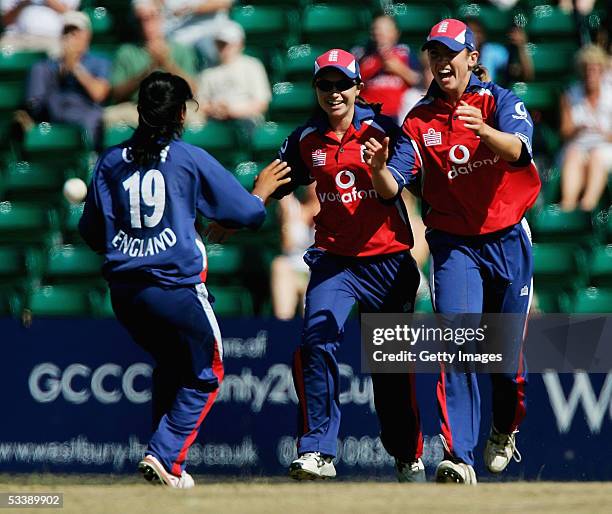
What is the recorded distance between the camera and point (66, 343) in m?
8.20

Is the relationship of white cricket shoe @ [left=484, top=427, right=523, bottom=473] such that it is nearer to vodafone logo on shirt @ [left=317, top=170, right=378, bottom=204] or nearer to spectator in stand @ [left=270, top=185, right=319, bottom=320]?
vodafone logo on shirt @ [left=317, top=170, right=378, bottom=204]

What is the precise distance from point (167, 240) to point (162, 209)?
161 millimetres

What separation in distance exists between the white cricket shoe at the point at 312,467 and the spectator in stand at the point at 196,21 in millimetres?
5202

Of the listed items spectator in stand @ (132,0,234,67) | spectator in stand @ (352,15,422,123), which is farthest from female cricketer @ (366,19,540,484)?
spectator in stand @ (132,0,234,67)

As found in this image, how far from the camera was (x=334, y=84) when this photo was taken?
6.70 meters

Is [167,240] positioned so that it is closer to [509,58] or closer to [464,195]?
[464,195]

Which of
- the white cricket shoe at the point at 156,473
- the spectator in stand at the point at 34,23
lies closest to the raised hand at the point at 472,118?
the white cricket shoe at the point at 156,473

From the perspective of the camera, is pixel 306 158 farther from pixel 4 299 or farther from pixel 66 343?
pixel 4 299

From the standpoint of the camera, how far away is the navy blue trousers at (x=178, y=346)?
6.30 m

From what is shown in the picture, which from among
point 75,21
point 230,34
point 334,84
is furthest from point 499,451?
point 75,21

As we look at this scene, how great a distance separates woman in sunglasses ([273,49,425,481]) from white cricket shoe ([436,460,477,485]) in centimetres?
64

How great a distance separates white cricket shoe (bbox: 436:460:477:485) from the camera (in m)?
6.23

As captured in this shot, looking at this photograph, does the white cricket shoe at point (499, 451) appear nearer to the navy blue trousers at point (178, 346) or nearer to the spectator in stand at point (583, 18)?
the navy blue trousers at point (178, 346)

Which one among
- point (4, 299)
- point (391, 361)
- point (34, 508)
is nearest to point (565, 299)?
point (391, 361)
